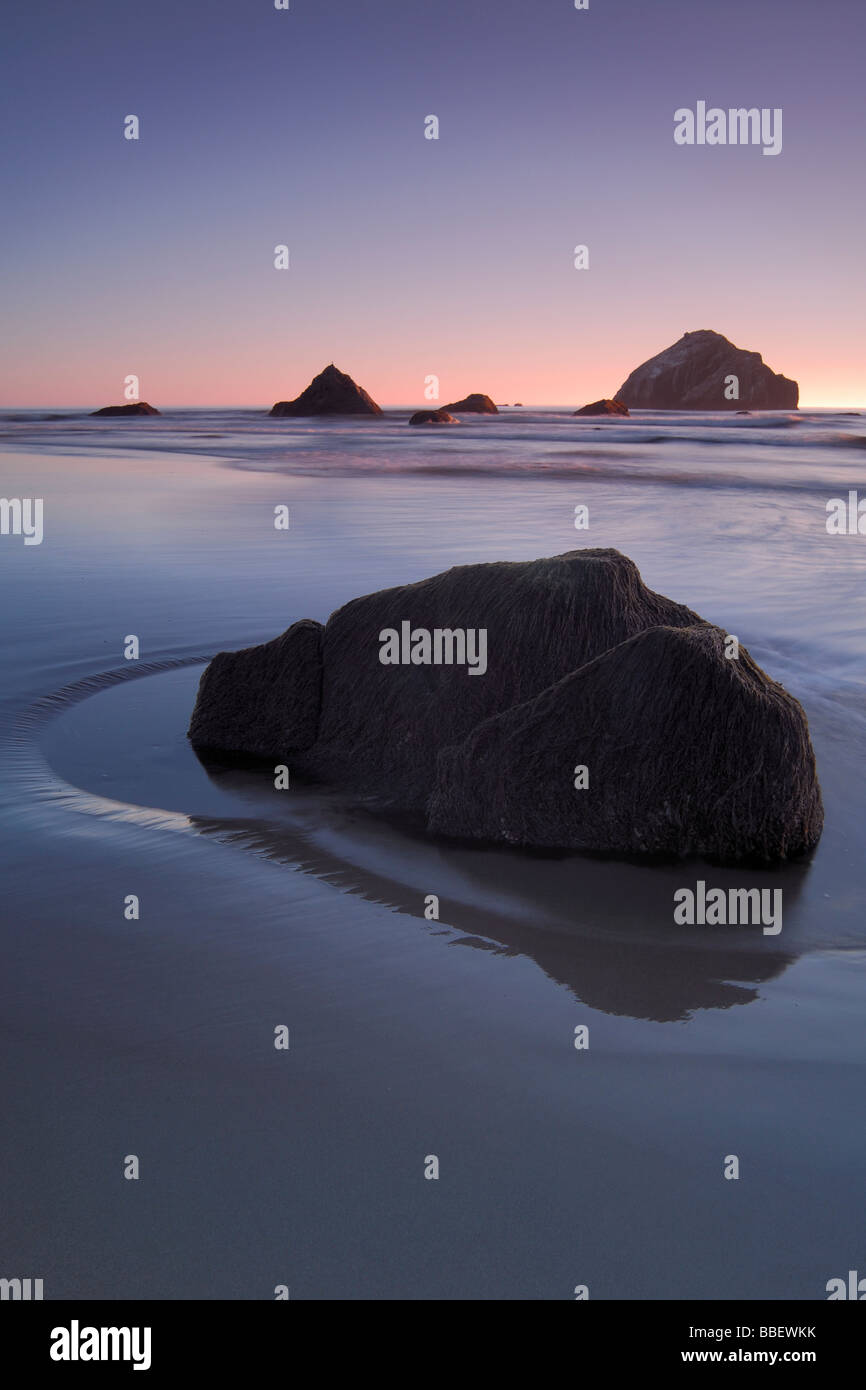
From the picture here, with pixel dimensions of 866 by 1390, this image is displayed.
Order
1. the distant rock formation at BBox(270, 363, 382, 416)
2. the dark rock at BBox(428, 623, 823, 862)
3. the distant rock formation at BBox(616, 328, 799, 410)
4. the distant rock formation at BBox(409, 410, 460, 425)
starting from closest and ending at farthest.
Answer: the dark rock at BBox(428, 623, 823, 862) < the distant rock formation at BBox(409, 410, 460, 425) < the distant rock formation at BBox(270, 363, 382, 416) < the distant rock formation at BBox(616, 328, 799, 410)

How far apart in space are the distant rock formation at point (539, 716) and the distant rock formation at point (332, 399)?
77.4 metres

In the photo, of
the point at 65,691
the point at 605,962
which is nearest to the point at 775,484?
the point at 65,691

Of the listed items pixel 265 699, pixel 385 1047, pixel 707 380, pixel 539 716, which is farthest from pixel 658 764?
pixel 707 380

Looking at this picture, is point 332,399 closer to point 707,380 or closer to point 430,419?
point 430,419

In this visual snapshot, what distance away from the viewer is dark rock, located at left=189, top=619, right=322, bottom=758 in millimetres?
6043

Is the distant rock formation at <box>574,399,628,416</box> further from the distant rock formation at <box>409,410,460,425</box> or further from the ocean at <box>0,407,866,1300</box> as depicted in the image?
the ocean at <box>0,407,866,1300</box>

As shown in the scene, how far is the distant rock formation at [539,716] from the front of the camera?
460cm

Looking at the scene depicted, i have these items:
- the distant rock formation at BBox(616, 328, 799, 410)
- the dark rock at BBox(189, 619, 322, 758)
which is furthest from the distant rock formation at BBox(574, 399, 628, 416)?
the dark rock at BBox(189, 619, 322, 758)

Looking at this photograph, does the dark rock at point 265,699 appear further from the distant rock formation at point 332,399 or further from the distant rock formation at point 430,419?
the distant rock formation at point 332,399

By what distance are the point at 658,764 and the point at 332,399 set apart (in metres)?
79.4

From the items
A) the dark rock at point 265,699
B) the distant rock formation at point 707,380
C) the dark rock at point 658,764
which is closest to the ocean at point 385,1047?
the dark rock at point 658,764

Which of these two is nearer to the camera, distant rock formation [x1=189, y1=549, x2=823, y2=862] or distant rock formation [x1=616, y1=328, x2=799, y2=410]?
distant rock formation [x1=189, y1=549, x2=823, y2=862]

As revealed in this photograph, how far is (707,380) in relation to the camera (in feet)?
315

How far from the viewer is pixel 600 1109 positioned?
2922 millimetres
